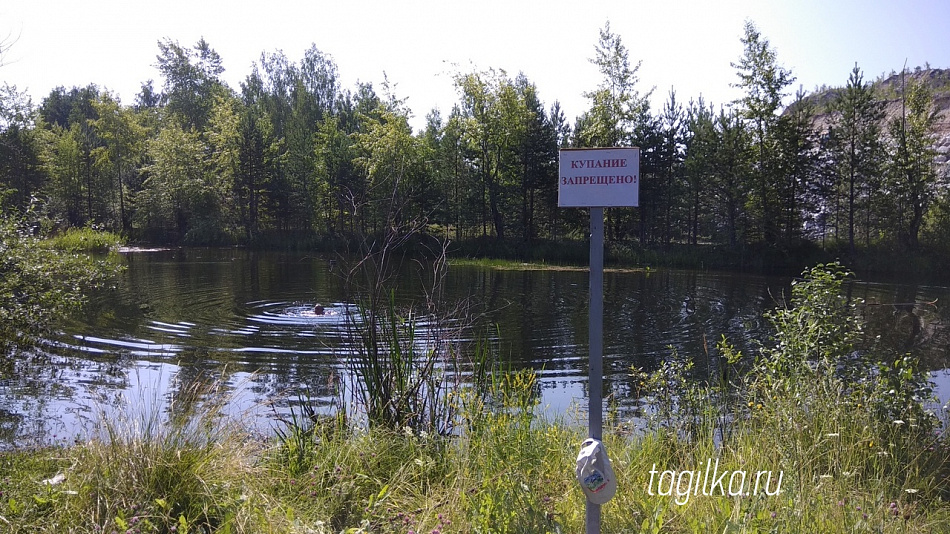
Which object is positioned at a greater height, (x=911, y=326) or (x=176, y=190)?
(x=176, y=190)

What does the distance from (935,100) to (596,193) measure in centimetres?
5219

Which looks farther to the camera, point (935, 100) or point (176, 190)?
point (176, 190)

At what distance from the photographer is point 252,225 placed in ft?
153

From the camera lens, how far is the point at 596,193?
10.5 ft

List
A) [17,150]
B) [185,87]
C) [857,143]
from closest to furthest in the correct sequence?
[857,143]
[17,150]
[185,87]

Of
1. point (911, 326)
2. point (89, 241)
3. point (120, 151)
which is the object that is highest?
point (120, 151)

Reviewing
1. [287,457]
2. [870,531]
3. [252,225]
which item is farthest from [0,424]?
[252,225]

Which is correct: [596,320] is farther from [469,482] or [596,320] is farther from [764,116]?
[764,116]

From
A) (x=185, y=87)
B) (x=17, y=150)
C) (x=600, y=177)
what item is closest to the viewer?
(x=600, y=177)

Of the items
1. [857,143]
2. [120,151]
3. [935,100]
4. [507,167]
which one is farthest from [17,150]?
[935,100]

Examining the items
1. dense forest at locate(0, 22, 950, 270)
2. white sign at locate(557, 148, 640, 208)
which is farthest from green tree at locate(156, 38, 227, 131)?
white sign at locate(557, 148, 640, 208)

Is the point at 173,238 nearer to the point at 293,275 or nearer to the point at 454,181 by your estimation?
the point at 454,181

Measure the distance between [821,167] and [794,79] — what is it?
178 inches

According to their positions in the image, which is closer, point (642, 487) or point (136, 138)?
point (642, 487)
